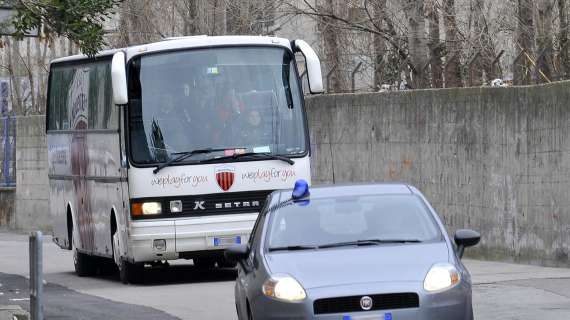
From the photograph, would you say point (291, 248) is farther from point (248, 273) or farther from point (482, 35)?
point (482, 35)

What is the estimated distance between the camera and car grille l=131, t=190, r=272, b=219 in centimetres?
2041

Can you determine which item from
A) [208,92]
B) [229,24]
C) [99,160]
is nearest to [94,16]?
[208,92]

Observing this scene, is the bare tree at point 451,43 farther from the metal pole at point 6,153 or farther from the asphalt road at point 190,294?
the metal pole at point 6,153

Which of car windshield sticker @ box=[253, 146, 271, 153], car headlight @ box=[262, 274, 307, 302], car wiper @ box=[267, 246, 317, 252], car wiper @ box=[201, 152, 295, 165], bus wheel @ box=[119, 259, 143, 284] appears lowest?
bus wheel @ box=[119, 259, 143, 284]

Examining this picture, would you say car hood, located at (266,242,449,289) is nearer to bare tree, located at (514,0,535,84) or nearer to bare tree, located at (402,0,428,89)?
bare tree, located at (514,0,535,84)

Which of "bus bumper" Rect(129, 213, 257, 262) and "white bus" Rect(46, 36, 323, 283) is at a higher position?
"white bus" Rect(46, 36, 323, 283)

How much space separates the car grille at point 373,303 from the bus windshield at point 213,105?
31.1ft

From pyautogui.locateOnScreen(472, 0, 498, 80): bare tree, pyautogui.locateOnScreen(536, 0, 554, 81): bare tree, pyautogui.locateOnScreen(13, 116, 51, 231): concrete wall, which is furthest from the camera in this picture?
pyautogui.locateOnScreen(13, 116, 51, 231): concrete wall

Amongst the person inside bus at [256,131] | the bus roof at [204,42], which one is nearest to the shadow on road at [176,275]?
the person inside bus at [256,131]

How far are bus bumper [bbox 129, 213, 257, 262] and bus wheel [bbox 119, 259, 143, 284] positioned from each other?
113 cm

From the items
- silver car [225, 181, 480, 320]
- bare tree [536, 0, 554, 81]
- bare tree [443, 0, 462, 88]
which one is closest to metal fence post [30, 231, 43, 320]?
silver car [225, 181, 480, 320]

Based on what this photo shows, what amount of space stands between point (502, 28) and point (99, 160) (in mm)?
9363

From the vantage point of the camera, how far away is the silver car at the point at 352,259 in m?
11.1

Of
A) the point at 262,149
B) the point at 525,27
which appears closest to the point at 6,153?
the point at 525,27
